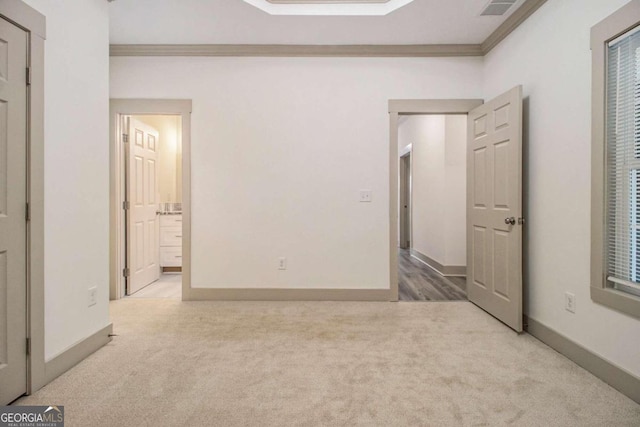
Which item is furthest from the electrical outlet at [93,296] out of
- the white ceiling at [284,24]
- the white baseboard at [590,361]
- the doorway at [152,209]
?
the white baseboard at [590,361]

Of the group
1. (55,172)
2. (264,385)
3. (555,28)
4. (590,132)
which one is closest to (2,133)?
(55,172)

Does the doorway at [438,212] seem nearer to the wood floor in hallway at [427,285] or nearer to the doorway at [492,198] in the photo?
the wood floor in hallway at [427,285]

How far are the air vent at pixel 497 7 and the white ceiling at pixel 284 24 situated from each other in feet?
0.16

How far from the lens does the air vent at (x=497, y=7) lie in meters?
2.68

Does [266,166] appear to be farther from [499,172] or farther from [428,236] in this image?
[428,236]

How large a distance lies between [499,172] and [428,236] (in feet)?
9.40

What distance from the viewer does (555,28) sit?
241 cm

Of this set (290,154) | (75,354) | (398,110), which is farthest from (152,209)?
(398,110)

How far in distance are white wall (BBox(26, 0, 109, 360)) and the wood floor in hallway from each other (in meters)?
2.85

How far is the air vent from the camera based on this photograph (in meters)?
2.68

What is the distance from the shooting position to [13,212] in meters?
1.70

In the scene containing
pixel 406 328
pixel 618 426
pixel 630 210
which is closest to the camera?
pixel 618 426

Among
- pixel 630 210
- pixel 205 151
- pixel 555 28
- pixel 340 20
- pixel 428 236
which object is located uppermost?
pixel 340 20

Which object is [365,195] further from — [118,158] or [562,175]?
[118,158]
